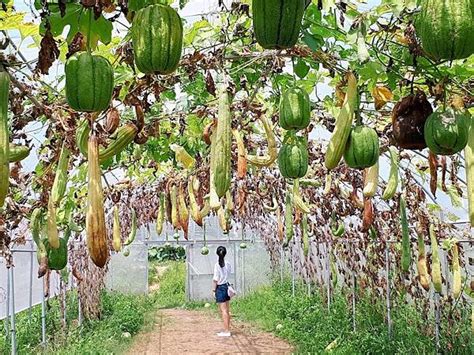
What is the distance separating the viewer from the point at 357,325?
33.1 ft

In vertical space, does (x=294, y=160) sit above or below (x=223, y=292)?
above

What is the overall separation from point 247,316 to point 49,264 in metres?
11.1

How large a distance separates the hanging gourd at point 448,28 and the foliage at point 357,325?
6.15 m

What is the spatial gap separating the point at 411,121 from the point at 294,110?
1.71 ft

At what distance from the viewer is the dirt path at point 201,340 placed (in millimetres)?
10906

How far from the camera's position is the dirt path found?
10906 mm

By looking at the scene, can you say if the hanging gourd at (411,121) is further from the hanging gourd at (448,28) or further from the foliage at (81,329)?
the foliage at (81,329)

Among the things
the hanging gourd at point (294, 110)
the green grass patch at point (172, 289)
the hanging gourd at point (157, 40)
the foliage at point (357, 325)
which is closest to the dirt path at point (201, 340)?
the foliage at point (357, 325)

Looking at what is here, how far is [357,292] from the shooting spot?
1042cm

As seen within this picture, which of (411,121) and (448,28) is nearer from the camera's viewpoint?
(448,28)

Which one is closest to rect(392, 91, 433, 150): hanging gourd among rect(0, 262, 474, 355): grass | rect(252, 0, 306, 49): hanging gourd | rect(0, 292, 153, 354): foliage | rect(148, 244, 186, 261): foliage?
rect(252, 0, 306, 49): hanging gourd

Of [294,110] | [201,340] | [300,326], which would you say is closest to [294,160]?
[294,110]

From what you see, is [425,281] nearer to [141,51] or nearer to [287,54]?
[287,54]

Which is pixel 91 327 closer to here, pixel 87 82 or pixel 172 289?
pixel 172 289
